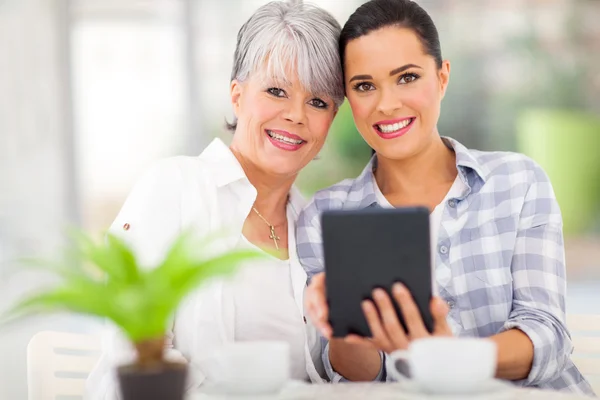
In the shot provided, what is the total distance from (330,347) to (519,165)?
0.67 meters

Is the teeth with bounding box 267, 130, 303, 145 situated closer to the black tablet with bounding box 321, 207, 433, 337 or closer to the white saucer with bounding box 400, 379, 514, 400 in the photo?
the black tablet with bounding box 321, 207, 433, 337

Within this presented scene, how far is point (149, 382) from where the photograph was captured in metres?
A: 1.05

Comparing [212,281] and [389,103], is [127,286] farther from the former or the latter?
[389,103]

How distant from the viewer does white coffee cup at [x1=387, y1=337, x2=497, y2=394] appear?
3.90ft

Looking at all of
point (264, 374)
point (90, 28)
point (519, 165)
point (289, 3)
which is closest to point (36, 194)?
point (90, 28)

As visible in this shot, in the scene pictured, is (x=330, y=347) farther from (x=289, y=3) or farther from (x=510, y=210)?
(x=289, y=3)

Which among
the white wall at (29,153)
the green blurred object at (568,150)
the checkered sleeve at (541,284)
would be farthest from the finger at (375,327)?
the green blurred object at (568,150)

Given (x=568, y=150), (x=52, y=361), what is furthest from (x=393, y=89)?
(x=568, y=150)

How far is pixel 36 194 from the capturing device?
191 inches

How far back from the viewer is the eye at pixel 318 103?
2.08m

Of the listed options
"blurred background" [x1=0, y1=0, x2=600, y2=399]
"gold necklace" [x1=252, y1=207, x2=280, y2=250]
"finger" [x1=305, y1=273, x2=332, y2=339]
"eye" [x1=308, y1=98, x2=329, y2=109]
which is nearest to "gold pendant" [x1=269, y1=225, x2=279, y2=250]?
"gold necklace" [x1=252, y1=207, x2=280, y2=250]

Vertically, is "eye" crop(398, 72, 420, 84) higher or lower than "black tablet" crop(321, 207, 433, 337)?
higher

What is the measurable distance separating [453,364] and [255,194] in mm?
949

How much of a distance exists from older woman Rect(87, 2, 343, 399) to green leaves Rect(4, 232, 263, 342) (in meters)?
0.75
